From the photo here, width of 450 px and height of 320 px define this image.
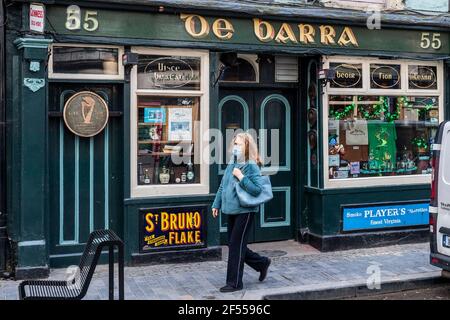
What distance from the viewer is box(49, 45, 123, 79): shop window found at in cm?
771

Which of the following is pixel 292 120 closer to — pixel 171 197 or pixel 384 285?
pixel 171 197

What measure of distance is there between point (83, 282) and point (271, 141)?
4.78m

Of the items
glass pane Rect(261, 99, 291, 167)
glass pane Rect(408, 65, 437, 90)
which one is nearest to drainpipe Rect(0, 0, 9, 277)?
glass pane Rect(261, 99, 291, 167)

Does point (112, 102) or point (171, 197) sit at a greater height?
point (112, 102)

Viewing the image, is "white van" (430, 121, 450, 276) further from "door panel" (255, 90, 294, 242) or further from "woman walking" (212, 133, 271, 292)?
"door panel" (255, 90, 294, 242)

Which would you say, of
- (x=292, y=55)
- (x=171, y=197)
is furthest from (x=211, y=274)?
(x=292, y=55)

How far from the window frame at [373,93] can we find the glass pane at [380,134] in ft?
0.30

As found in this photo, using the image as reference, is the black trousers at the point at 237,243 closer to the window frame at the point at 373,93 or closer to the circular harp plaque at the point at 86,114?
the circular harp plaque at the point at 86,114

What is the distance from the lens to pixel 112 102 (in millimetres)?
8164

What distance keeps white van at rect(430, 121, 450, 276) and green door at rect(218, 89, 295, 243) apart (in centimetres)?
304

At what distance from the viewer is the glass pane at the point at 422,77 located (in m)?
9.77

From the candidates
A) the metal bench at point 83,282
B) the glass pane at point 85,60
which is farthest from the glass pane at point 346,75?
the metal bench at point 83,282

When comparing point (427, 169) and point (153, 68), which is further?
point (427, 169)
